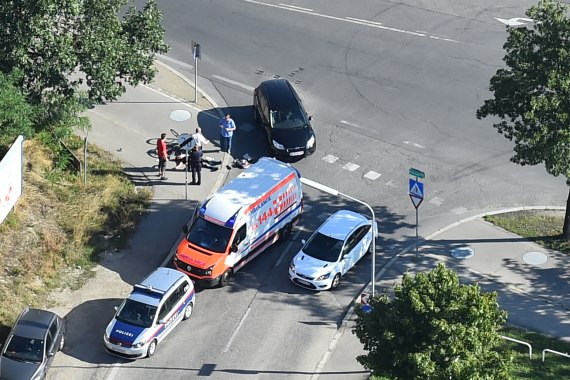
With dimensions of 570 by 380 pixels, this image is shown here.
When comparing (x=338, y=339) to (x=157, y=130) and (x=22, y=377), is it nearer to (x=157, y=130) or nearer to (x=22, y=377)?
(x=22, y=377)

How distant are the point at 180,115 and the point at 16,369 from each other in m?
15.8

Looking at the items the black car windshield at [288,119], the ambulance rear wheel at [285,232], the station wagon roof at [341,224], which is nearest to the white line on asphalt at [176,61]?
the black car windshield at [288,119]

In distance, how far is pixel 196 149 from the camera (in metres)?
37.1

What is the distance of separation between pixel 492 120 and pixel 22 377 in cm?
2241

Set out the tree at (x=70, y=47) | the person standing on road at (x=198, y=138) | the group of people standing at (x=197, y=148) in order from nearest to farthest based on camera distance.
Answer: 1. the tree at (x=70, y=47)
2. the group of people standing at (x=197, y=148)
3. the person standing on road at (x=198, y=138)

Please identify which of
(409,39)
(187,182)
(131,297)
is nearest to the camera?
(131,297)

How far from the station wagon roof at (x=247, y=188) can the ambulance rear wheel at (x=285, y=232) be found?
1.71 meters

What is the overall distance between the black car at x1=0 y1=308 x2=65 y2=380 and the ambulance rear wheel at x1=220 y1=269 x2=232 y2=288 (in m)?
5.61

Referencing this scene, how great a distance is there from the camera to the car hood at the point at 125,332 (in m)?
29.7

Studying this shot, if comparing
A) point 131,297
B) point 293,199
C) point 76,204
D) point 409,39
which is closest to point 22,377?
point 131,297


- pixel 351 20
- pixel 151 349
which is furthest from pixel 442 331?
pixel 351 20

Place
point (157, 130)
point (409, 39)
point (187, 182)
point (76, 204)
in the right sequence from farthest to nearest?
point (409, 39) < point (157, 130) < point (187, 182) < point (76, 204)

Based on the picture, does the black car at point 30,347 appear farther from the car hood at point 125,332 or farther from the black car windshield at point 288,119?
the black car windshield at point 288,119

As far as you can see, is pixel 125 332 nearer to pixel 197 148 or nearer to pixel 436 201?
pixel 197 148
